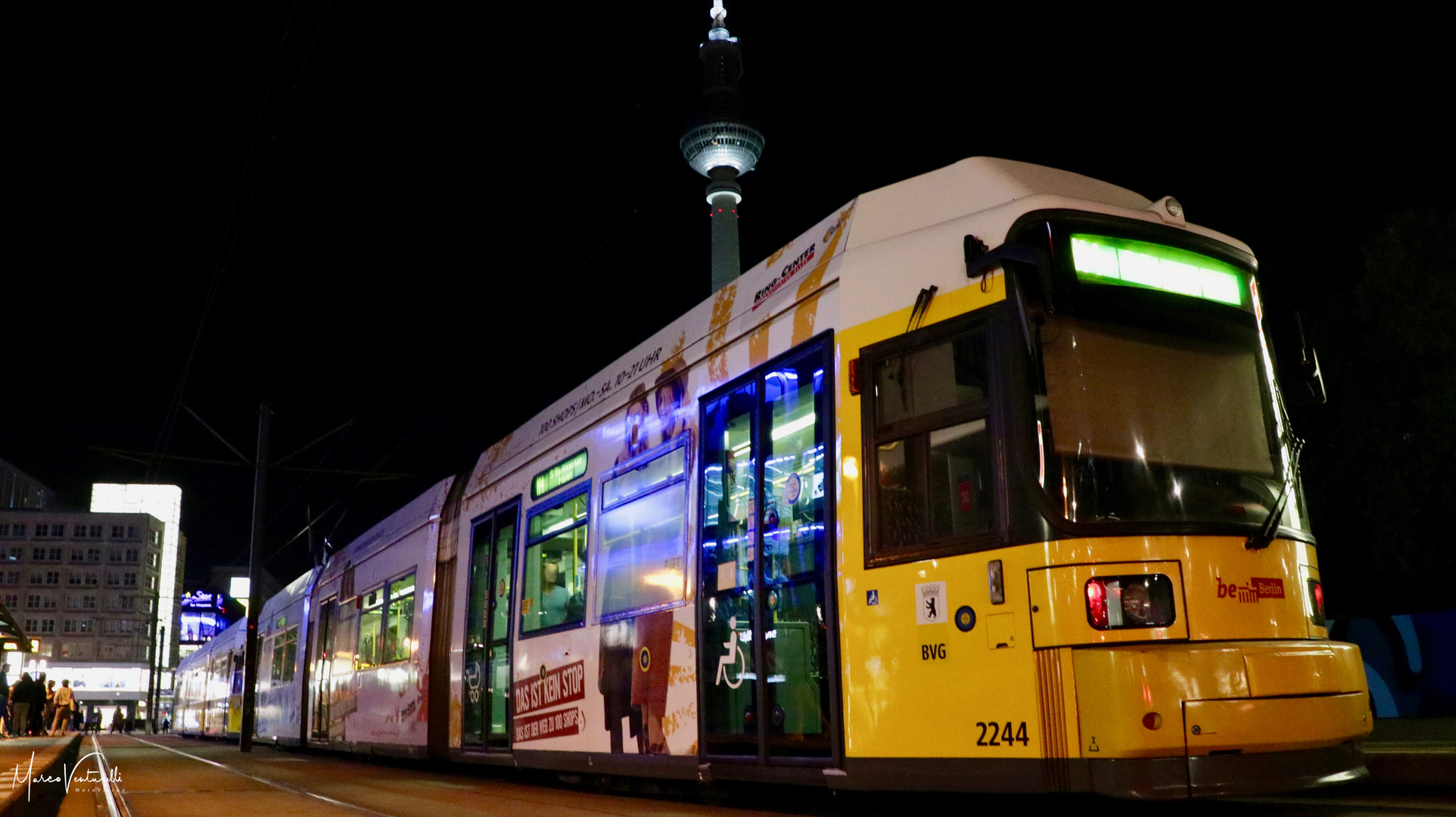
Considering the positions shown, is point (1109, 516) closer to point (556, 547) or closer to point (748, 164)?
point (556, 547)

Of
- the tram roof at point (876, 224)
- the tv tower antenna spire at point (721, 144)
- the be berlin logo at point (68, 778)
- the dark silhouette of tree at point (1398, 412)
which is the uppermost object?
the tv tower antenna spire at point (721, 144)

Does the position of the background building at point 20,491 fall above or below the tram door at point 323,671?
above

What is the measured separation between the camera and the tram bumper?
16.1ft

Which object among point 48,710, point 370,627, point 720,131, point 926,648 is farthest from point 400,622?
point 720,131

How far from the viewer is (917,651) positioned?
5.59m

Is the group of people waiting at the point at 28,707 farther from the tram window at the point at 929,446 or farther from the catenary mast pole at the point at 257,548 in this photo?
the tram window at the point at 929,446

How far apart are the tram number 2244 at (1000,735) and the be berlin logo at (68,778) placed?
6083mm

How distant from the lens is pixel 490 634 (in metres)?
10.7

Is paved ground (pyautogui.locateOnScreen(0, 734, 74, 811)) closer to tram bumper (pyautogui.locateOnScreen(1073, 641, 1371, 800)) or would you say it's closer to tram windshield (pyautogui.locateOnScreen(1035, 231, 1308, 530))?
tram bumper (pyautogui.locateOnScreen(1073, 641, 1371, 800))

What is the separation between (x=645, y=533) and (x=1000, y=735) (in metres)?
3.35

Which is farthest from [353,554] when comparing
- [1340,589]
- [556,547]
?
[1340,589]

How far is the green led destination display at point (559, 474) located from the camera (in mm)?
9266

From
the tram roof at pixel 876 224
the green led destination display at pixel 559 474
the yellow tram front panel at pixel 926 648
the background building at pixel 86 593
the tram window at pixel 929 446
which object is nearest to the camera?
the yellow tram front panel at pixel 926 648

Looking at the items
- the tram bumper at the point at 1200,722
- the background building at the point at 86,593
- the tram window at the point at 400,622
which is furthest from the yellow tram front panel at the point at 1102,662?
the background building at the point at 86,593
